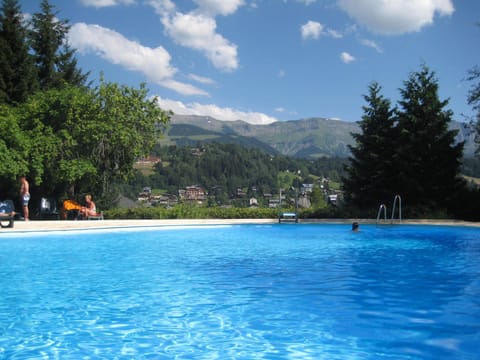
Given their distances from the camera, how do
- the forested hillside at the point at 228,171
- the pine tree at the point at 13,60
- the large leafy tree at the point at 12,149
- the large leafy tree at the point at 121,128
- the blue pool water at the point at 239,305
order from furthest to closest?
the forested hillside at the point at 228,171
the pine tree at the point at 13,60
the large leafy tree at the point at 121,128
the large leafy tree at the point at 12,149
the blue pool water at the point at 239,305

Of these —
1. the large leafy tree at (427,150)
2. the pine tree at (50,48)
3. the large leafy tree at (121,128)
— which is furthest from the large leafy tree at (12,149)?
the large leafy tree at (427,150)

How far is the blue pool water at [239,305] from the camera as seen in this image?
401 centimetres

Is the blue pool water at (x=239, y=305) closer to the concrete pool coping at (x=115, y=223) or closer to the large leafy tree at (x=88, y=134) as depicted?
the concrete pool coping at (x=115, y=223)

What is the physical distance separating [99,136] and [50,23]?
15417 millimetres

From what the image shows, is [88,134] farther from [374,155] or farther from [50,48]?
[374,155]

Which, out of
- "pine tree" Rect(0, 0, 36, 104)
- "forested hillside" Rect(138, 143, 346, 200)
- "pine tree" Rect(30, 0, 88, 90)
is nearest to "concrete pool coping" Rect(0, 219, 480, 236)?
"pine tree" Rect(0, 0, 36, 104)

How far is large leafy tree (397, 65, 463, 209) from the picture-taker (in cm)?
2589

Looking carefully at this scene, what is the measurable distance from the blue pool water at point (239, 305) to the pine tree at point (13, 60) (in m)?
20.2

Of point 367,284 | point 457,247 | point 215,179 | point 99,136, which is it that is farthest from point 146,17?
point 215,179

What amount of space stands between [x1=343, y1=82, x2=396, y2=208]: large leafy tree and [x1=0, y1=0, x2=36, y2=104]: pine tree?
75.6ft

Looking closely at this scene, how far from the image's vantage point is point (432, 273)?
26.5ft

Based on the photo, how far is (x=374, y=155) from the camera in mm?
27750

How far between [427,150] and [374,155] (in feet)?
10.6

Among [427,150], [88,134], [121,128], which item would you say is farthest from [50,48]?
[427,150]
